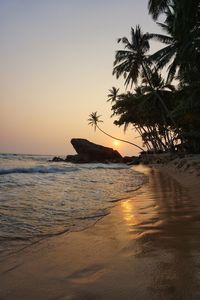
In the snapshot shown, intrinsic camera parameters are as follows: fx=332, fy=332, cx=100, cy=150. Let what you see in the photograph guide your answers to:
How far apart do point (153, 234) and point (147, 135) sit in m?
50.3

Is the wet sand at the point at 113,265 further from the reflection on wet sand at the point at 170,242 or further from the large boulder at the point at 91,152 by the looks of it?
the large boulder at the point at 91,152

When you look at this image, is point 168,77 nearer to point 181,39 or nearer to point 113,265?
point 181,39

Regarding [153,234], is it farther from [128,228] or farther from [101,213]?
[101,213]

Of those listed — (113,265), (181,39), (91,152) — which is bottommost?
(113,265)

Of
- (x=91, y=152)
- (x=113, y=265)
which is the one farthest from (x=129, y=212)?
(x=91, y=152)

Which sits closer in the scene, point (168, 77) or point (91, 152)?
point (168, 77)

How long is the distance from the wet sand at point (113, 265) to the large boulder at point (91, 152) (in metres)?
49.1

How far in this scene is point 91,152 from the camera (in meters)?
56.3

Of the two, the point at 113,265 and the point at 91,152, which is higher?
the point at 91,152

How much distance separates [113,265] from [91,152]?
5309 centimetres

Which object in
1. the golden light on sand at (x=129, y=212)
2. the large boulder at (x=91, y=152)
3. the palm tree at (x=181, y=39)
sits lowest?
the golden light on sand at (x=129, y=212)

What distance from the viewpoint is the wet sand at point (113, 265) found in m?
2.62

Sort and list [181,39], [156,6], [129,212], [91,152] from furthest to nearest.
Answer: [91,152], [181,39], [156,6], [129,212]

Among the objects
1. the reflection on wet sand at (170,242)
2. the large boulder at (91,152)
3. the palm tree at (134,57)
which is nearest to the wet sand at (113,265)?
the reflection on wet sand at (170,242)
